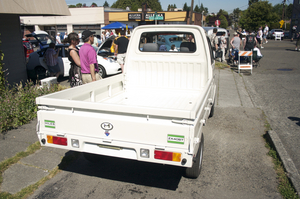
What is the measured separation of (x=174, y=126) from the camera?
2719 millimetres

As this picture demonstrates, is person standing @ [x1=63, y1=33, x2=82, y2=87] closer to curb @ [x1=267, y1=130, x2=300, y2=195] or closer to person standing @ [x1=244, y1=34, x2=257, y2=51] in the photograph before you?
curb @ [x1=267, y1=130, x2=300, y2=195]

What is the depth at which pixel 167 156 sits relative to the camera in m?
2.84

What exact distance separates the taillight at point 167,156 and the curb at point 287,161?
1794 mm

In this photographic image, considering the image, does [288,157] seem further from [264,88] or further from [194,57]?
[264,88]

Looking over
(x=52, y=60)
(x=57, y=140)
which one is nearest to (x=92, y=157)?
(x=57, y=140)

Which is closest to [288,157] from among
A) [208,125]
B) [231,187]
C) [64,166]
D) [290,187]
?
[290,187]

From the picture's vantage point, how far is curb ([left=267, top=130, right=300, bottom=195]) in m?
3.52

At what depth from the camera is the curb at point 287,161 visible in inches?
138

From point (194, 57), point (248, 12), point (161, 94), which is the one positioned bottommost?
point (161, 94)

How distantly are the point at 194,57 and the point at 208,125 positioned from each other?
69.2 inches

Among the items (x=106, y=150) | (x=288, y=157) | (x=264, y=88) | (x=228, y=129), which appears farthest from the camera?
(x=264, y=88)

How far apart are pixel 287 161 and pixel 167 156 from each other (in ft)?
7.86

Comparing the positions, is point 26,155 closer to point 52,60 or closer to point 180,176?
point 180,176

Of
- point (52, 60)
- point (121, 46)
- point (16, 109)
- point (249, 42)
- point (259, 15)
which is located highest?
point (259, 15)
